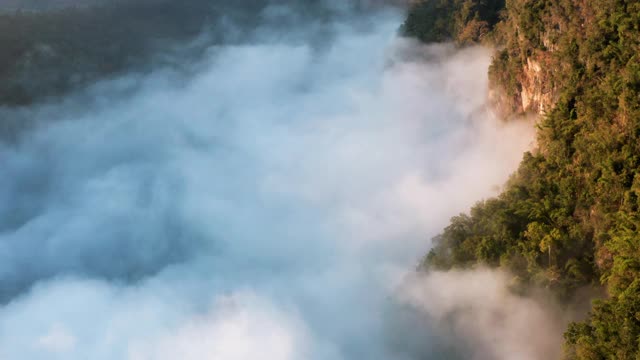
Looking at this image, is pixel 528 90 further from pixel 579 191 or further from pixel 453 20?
pixel 453 20

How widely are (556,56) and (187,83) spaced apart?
5789 centimetres

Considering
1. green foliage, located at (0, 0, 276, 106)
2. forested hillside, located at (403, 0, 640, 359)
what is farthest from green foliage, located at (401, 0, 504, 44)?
green foliage, located at (0, 0, 276, 106)

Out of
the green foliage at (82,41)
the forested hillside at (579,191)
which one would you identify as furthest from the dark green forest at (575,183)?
the green foliage at (82,41)

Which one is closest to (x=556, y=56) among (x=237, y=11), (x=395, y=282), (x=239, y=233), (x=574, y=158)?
(x=574, y=158)

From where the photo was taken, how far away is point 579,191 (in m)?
30.1

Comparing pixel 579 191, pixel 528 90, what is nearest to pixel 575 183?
pixel 579 191

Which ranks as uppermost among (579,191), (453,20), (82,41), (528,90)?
(82,41)

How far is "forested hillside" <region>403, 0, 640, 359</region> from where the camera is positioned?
24953 mm

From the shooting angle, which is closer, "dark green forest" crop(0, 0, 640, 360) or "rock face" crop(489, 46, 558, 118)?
"dark green forest" crop(0, 0, 640, 360)

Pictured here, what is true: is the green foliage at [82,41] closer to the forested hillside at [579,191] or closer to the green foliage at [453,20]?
the green foliage at [453,20]

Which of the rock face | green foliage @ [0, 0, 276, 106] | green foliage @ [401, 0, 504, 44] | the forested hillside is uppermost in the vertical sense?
green foliage @ [0, 0, 276, 106]

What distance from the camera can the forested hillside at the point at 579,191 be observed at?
982 inches

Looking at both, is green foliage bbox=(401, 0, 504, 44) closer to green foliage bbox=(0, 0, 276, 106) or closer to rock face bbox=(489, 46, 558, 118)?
rock face bbox=(489, 46, 558, 118)

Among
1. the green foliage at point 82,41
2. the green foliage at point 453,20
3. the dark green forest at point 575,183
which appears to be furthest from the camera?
the green foliage at point 82,41
